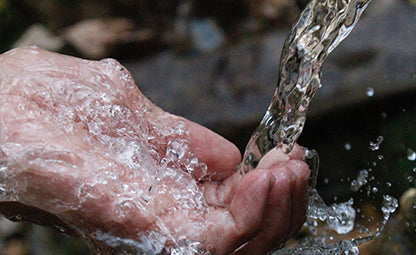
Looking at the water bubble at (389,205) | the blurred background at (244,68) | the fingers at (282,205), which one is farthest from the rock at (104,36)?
the fingers at (282,205)

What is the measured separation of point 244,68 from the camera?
294 centimetres

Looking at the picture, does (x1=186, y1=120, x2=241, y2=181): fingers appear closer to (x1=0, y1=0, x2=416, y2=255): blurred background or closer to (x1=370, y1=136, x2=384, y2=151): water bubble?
(x1=0, y1=0, x2=416, y2=255): blurred background

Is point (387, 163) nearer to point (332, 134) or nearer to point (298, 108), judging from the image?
point (332, 134)

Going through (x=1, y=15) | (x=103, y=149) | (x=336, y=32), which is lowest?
(x=1, y=15)

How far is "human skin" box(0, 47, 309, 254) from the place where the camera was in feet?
4.32

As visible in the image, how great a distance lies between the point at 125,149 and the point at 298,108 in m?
0.47

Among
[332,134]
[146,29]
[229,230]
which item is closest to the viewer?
[229,230]

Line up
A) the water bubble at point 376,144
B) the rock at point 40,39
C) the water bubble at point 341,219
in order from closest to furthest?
the water bubble at point 341,219, the water bubble at point 376,144, the rock at point 40,39

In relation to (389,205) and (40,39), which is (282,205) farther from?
(40,39)

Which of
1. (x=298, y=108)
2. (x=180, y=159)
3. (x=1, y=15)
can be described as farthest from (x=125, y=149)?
(x=1, y=15)

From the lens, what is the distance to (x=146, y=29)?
3.19m

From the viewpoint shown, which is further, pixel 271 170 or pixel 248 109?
pixel 248 109

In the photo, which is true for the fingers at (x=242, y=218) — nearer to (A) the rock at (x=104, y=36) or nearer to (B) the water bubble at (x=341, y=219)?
(B) the water bubble at (x=341, y=219)

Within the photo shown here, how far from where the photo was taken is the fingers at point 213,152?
1.69 meters
